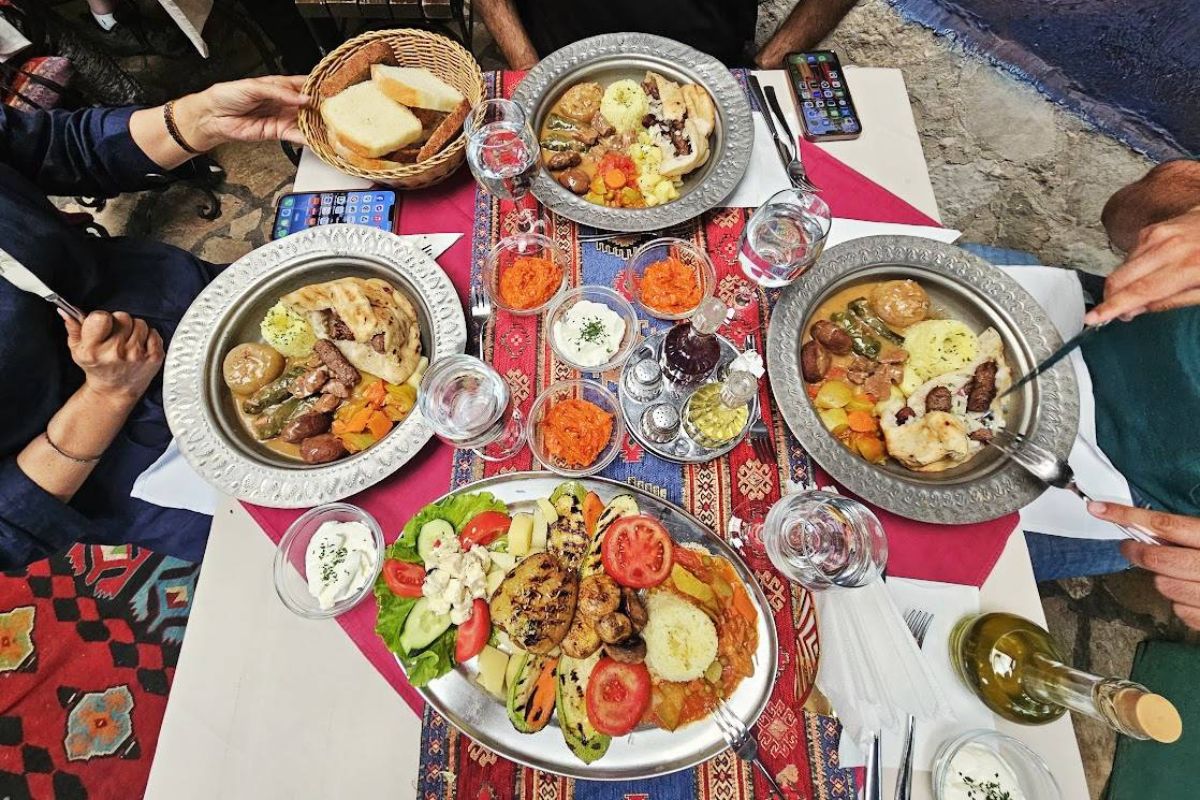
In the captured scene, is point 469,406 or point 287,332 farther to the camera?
point 287,332

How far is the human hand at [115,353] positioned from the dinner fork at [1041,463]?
7.61 feet

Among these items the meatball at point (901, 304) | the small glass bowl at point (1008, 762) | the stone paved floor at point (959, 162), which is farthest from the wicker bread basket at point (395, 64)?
the stone paved floor at point (959, 162)

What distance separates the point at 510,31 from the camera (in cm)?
241

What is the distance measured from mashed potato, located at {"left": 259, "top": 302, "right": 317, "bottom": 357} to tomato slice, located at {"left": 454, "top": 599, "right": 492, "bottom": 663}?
2.86 feet

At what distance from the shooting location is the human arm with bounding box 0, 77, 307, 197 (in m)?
1.80

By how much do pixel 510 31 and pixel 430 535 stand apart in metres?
2.10

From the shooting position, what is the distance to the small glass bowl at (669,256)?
1639 mm

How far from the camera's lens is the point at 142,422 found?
1836 mm

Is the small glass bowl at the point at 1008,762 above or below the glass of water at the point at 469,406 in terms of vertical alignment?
below

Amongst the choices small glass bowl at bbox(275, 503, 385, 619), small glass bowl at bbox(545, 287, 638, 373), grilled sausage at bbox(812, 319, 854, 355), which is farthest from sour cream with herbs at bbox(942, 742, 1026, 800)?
small glass bowl at bbox(275, 503, 385, 619)

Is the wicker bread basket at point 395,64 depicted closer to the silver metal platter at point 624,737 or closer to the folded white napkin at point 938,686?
the silver metal platter at point 624,737

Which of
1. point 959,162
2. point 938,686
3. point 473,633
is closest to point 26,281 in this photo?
point 473,633

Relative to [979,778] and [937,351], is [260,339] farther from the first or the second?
[979,778]

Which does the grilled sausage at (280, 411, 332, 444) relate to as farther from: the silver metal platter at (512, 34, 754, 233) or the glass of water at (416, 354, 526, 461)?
the silver metal platter at (512, 34, 754, 233)
